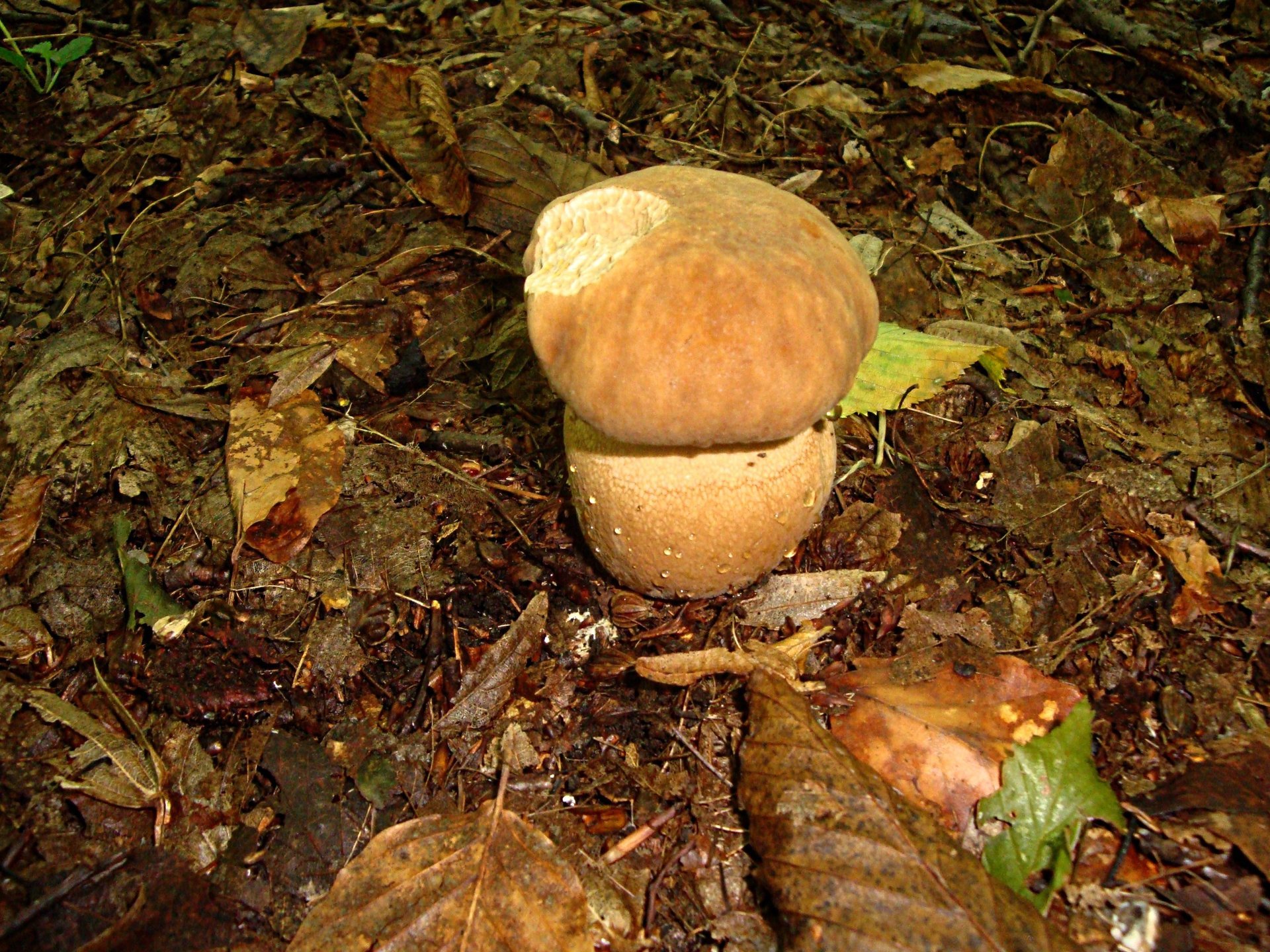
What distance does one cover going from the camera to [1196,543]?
7.87 ft

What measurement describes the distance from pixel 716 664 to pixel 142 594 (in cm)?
172

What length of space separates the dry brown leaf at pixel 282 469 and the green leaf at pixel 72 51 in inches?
110

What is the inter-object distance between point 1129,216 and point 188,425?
13.2 feet

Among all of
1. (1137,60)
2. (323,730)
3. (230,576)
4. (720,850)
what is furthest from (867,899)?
(1137,60)

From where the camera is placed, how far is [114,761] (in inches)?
78.8

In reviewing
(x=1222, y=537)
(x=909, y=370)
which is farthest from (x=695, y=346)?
(x=1222, y=537)

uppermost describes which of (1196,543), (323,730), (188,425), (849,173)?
(849,173)

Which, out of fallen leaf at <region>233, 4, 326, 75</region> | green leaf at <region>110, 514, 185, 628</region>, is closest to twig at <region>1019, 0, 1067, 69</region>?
fallen leaf at <region>233, 4, 326, 75</region>

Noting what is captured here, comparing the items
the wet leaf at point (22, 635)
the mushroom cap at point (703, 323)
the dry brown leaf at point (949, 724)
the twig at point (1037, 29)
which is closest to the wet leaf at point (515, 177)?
the mushroom cap at point (703, 323)

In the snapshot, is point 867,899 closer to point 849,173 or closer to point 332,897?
point 332,897

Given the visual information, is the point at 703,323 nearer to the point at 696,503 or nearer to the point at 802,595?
the point at 696,503

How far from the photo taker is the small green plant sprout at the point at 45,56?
3992 mm

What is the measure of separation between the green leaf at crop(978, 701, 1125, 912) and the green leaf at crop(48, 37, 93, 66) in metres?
5.34

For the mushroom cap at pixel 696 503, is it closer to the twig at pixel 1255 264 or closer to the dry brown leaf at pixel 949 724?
the dry brown leaf at pixel 949 724
